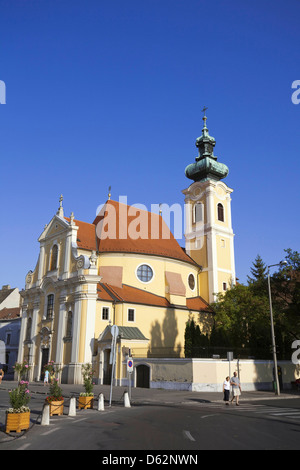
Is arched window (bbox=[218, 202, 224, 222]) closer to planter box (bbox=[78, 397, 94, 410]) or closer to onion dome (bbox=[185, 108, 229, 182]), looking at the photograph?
onion dome (bbox=[185, 108, 229, 182])

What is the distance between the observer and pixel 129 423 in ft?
40.5

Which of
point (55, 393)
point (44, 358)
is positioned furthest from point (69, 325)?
point (55, 393)

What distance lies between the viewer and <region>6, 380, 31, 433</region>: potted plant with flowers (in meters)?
10.6

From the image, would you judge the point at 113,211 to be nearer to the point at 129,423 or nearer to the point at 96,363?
the point at 96,363

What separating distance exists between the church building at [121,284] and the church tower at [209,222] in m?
0.13

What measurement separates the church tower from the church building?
134 mm

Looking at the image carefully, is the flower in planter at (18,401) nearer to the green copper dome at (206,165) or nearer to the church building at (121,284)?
the church building at (121,284)

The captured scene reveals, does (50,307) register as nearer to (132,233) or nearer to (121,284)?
(121,284)

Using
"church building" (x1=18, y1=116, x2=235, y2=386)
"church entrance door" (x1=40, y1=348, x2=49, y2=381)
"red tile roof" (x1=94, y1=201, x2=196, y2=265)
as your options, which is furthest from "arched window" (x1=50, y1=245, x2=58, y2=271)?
"church entrance door" (x1=40, y1=348, x2=49, y2=381)

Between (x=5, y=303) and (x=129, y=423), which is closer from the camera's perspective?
(x=129, y=423)
